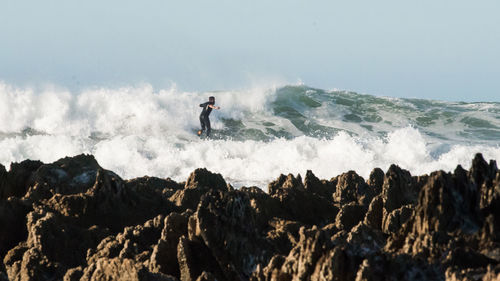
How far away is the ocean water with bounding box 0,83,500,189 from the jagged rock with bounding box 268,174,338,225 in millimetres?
26505

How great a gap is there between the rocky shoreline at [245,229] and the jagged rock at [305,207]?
0.02m

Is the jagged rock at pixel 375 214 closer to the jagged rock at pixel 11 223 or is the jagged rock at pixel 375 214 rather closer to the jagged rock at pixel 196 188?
the jagged rock at pixel 196 188

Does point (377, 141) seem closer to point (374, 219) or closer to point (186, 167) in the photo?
Result: point (186, 167)

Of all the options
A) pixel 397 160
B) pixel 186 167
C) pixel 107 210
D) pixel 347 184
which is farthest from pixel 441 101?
pixel 107 210

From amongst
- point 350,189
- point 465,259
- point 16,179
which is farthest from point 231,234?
point 350,189

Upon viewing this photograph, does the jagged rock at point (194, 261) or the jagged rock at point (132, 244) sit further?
the jagged rock at point (132, 244)

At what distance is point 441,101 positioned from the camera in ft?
259

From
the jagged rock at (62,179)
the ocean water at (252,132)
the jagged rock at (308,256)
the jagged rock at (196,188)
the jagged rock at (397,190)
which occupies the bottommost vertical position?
the ocean water at (252,132)

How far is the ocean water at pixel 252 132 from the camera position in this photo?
180ft

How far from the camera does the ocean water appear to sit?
54.8m

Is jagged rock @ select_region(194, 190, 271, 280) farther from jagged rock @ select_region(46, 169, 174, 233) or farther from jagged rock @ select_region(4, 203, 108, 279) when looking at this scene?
jagged rock @ select_region(46, 169, 174, 233)

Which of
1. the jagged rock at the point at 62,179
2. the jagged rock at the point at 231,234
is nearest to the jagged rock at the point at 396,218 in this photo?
the jagged rock at the point at 231,234

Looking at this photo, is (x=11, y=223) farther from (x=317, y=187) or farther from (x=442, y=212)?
(x=442, y=212)

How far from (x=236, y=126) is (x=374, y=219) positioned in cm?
5019
